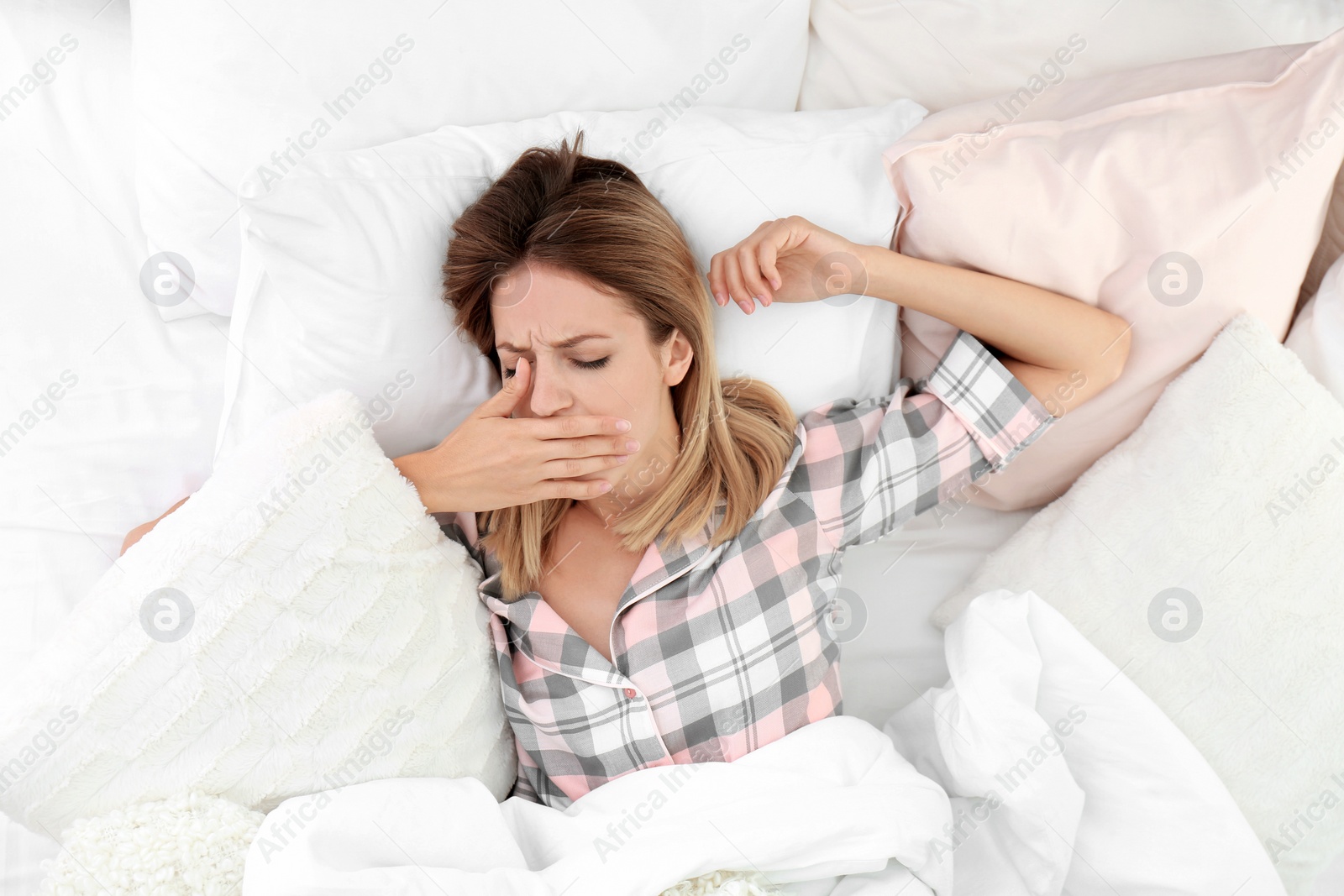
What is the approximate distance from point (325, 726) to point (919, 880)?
2.76 ft

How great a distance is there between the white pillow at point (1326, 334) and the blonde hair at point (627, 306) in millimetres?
815

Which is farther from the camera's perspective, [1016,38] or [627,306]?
[1016,38]

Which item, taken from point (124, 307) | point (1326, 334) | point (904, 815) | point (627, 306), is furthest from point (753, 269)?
point (124, 307)

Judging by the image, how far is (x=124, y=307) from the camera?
1438 mm

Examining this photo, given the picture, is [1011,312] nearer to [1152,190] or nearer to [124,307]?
[1152,190]

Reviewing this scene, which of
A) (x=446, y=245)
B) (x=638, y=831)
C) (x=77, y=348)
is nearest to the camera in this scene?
(x=638, y=831)

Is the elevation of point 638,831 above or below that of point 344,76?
below

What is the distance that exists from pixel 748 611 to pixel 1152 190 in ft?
2.88

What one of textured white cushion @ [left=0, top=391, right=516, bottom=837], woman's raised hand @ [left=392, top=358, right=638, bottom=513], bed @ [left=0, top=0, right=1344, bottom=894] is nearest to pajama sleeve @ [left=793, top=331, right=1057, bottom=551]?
bed @ [left=0, top=0, right=1344, bottom=894]

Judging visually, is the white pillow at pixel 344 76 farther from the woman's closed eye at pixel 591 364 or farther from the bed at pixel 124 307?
the woman's closed eye at pixel 591 364

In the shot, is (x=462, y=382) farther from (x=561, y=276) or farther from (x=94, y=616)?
(x=94, y=616)

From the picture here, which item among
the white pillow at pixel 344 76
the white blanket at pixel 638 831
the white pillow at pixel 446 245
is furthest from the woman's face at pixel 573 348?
the white blanket at pixel 638 831

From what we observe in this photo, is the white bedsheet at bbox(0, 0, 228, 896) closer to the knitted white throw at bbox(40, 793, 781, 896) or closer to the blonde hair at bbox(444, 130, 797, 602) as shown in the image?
the knitted white throw at bbox(40, 793, 781, 896)

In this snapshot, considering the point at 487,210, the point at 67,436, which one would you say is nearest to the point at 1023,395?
the point at 487,210
